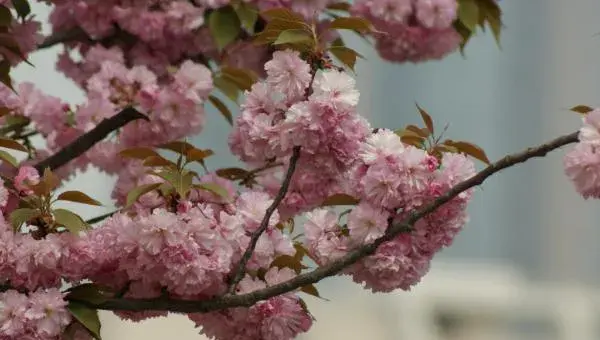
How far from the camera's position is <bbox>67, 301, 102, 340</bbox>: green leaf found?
902 mm

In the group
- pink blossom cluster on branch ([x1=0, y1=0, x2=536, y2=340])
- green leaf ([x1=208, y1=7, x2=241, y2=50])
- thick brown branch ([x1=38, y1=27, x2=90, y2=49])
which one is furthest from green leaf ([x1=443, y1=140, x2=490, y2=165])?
thick brown branch ([x1=38, y1=27, x2=90, y2=49])

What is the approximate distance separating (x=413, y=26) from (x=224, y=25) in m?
0.27

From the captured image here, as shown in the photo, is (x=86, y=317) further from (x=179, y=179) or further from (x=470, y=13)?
(x=470, y=13)

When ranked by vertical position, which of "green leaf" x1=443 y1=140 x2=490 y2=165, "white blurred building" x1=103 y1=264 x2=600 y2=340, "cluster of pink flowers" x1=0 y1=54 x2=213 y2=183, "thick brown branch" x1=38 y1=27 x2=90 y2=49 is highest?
"white blurred building" x1=103 y1=264 x2=600 y2=340

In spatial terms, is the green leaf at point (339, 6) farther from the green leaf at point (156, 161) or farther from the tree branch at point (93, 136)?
the green leaf at point (156, 161)

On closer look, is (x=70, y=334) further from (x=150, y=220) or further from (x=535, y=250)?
(x=535, y=250)

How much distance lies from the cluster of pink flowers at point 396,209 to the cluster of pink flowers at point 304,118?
0.02m

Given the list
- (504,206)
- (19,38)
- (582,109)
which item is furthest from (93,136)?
(504,206)

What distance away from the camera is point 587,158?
81cm

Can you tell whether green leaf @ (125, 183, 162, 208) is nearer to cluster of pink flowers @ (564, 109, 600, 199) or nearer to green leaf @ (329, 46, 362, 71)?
green leaf @ (329, 46, 362, 71)

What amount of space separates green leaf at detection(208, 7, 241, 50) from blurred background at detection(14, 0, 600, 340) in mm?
1886

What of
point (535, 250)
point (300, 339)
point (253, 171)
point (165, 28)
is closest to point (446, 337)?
point (300, 339)

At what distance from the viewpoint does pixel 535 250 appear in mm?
4074

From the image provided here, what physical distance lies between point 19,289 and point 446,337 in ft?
8.70
